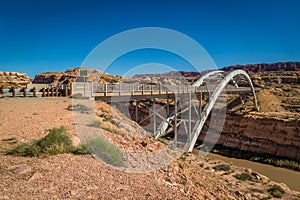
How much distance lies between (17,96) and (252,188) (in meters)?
18.7

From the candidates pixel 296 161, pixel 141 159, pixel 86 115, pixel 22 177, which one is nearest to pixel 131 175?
pixel 141 159

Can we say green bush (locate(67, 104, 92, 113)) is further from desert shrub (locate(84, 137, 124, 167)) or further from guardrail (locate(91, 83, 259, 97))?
desert shrub (locate(84, 137, 124, 167))

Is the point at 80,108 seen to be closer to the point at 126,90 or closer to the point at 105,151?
the point at 126,90

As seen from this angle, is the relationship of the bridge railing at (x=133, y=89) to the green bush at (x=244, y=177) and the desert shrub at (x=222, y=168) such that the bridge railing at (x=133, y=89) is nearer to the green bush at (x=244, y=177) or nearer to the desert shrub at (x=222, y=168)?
the desert shrub at (x=222, y=168)

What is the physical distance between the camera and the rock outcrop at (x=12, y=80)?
19.5 metres

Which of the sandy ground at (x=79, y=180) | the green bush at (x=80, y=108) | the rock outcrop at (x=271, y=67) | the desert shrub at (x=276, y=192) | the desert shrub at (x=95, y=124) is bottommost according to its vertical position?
the desert shrub at (x=276, y=192)

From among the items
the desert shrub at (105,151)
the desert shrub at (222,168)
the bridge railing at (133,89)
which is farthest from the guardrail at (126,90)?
the desert shrub at (222,168)

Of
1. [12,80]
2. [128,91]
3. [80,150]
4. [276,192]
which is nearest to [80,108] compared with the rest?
[128,91]

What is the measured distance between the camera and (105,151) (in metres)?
7.50

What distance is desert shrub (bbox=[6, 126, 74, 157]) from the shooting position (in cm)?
687

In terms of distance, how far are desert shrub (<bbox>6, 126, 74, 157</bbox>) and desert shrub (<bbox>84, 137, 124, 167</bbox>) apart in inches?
26.2

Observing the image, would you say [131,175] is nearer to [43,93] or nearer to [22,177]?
[22,177]

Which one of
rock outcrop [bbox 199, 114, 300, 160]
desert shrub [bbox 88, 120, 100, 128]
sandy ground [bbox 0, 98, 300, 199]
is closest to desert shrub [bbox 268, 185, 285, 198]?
sandy ground [bbox 0, 98, 300, 199]

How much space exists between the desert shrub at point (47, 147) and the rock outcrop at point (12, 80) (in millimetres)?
14280
